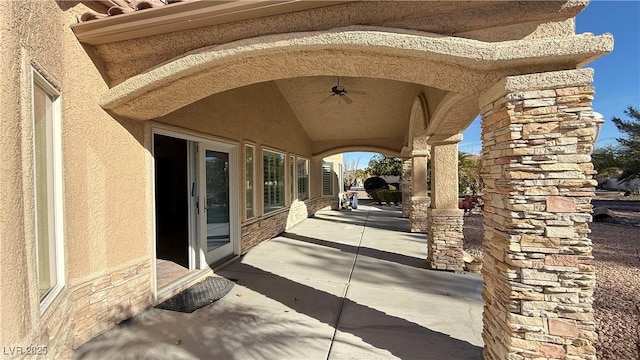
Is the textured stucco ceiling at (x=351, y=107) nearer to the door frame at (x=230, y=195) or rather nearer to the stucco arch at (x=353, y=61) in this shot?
the door frame at (x=230, y=195)

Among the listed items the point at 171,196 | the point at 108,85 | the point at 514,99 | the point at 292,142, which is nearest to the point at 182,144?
the point at 171,196

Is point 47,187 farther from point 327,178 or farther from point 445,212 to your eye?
point 327,178

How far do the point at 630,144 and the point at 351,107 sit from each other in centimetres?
1944

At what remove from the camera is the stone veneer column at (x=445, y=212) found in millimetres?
5598

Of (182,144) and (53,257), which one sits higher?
(182,144)

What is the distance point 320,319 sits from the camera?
12.0ft

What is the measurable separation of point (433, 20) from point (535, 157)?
1.50 metres

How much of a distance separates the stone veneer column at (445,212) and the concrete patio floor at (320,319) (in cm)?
33

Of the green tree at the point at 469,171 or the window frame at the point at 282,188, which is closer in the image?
the window frame at the point at 282,188

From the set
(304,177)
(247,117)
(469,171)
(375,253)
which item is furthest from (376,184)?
(247,117)

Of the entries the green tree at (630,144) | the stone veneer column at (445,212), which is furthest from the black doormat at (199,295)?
the green tree at (630,144)

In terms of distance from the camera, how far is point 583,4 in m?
2.33

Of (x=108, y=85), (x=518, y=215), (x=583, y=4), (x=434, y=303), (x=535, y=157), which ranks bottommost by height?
(x=434, y=303)

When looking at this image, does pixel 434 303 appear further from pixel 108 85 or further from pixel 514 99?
pixel 108 85
